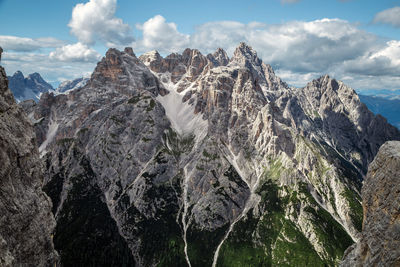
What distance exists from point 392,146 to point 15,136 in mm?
84595

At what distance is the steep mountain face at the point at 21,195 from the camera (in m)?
56.1

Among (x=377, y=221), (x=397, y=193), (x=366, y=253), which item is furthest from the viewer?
(x=366, y=253)

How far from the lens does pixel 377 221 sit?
36.0 metres

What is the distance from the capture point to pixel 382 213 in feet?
116

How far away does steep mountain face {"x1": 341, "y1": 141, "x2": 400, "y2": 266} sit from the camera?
32312 millimetres

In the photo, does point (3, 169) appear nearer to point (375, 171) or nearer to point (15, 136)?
point (15, 136)

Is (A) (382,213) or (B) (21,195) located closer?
(A) (382,213)

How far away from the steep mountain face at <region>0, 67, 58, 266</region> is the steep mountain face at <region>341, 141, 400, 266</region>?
65.6 metres

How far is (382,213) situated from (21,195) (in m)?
75.4

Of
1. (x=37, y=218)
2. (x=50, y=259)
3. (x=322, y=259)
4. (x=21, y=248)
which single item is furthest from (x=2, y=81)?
(x=322, y=259)

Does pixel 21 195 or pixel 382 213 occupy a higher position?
pixel 382 213

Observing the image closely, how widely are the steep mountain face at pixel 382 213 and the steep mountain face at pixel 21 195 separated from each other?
6563 cm

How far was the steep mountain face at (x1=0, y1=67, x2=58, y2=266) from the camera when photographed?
56062 millimetres

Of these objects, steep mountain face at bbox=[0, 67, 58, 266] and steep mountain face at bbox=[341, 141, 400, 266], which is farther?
steep mountain face at bbox=[0, 67, 58, 266]
